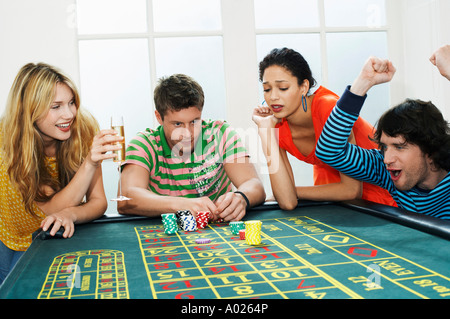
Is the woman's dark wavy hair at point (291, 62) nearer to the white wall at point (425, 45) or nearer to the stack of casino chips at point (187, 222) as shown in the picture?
the stack of casino chips at point (187, 222)

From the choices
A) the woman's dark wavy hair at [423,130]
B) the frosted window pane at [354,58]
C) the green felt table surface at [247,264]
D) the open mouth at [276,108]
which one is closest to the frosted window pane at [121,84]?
the frosted window pane at [354,58]

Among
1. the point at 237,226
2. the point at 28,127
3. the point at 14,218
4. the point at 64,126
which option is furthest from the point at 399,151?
the point at 14,218

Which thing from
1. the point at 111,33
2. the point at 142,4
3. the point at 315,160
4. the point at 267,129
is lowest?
the point at 315,160

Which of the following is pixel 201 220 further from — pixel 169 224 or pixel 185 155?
pixel 185 155

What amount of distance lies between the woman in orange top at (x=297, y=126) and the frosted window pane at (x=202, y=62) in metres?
1.52

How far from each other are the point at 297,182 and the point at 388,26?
1.70 meters

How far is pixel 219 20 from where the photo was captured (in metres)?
3.96

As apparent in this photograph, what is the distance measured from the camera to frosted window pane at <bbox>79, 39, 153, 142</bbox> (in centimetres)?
388

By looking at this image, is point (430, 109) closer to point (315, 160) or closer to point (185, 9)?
point (315, 160)

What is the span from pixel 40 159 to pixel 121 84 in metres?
2.01

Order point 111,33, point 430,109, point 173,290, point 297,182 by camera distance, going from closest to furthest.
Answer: point 173,290
point 430,109
point 111,33
point 297,182

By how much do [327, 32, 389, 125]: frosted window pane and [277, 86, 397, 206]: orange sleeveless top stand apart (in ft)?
6.28

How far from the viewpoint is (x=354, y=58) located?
427cm
